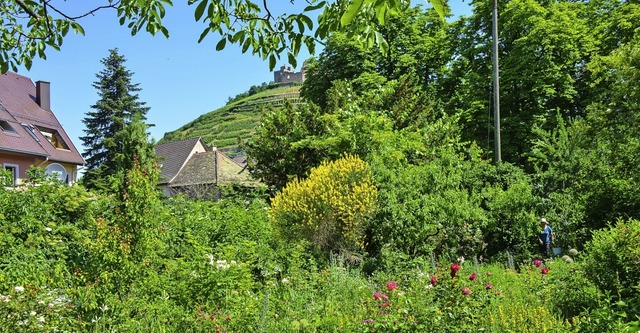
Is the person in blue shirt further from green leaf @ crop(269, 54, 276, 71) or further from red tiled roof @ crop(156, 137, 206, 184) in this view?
red tiled roof @ crop(156, 137, 206, 184)

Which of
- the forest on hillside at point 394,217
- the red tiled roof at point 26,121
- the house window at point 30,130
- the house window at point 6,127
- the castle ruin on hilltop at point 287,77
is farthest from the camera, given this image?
the castle ruin on hilltop at point 287,77

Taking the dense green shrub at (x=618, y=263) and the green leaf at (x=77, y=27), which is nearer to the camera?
the green leaf at (x=77, y=27)

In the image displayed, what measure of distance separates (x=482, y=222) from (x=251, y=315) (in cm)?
783

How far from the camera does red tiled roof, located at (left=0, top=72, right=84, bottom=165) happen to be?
26.3 m

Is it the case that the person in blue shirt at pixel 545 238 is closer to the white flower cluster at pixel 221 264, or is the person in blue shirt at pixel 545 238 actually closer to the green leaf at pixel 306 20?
the white flower cluster at pixel 221 264

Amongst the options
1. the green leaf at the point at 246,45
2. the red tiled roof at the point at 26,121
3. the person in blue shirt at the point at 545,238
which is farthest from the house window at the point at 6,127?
the green leaf at the point at 246,45

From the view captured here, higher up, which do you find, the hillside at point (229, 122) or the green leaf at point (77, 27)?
the hillside at point (229, 122)

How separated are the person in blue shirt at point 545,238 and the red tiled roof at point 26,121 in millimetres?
24024

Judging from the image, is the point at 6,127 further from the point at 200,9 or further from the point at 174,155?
the point at 200,9

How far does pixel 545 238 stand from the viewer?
11.4 meters

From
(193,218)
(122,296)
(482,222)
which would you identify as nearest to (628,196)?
(482,222)

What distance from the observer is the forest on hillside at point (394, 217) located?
4895mm

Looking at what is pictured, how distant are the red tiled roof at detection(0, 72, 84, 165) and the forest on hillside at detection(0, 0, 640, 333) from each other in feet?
25.9

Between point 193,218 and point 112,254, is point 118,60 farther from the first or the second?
point 112,254
